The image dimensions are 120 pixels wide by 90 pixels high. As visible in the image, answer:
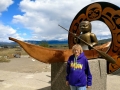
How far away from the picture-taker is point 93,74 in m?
4.73

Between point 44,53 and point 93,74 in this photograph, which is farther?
point 93,74

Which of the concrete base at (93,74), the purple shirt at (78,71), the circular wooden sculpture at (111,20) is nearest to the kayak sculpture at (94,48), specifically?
the circular wooden sculpture at (111,20)

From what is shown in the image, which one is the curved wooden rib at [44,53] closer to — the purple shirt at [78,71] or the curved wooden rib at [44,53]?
the curved wooden rib at [44,53]

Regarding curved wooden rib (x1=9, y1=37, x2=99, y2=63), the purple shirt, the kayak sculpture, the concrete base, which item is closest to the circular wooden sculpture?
the kayak sculpture

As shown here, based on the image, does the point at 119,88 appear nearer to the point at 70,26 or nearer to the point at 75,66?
the point at 70,26

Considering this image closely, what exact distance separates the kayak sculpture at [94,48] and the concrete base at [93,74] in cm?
27

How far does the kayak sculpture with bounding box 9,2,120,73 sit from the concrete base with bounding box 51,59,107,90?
10.6 inches

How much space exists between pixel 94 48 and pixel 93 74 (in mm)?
747

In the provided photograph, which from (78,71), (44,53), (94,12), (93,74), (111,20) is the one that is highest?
(94,12)

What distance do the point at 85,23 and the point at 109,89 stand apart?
2803mm

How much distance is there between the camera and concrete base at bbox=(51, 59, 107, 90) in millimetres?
4719

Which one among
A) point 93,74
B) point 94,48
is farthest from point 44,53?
point 93,74

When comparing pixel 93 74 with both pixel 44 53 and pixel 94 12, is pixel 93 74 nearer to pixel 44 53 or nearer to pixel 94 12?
pixel 44 53

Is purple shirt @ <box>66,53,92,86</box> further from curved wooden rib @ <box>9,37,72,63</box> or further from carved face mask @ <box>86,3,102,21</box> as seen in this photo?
carved face mask @ <box>86,3,102,21</box>
